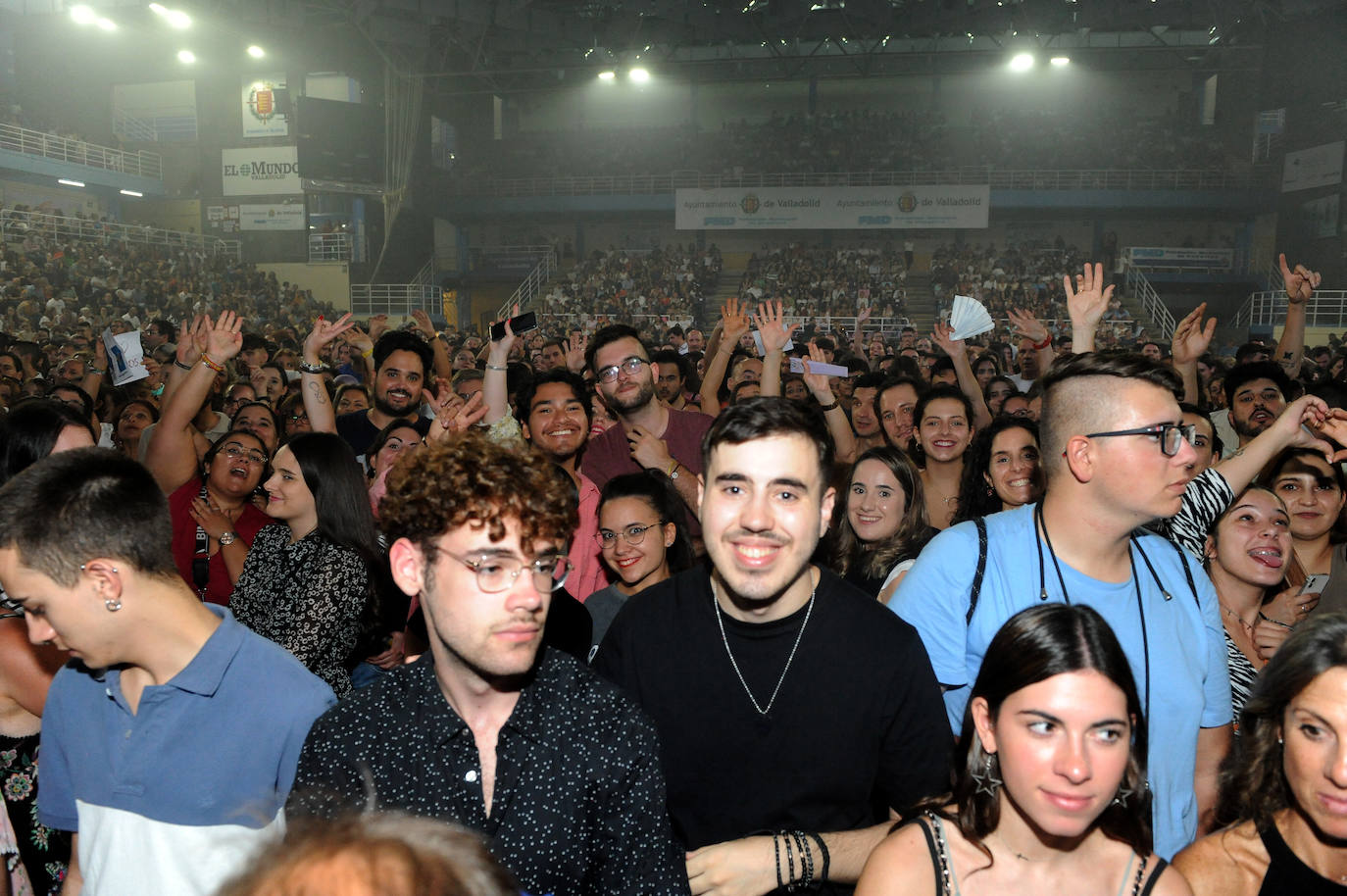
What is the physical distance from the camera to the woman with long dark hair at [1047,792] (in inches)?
68.2

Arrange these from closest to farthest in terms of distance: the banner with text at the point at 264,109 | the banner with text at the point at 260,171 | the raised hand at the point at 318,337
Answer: the raised hand at the point at 318,337 → the banner with text at the point at 264,109 → the banner with text at the point at 260,171

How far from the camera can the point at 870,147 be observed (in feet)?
90.7

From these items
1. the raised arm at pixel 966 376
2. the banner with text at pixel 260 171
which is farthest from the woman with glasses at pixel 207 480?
the banner with text at pixel 260 171

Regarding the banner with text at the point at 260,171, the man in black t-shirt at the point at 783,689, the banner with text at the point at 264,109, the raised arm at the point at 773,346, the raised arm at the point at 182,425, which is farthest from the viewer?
the banner with text at the point at 260,171

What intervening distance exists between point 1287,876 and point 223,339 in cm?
420

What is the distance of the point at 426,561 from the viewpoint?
1728 mm

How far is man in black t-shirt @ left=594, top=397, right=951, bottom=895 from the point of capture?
77.7 inches

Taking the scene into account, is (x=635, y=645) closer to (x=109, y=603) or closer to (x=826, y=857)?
(x=826, y=857)

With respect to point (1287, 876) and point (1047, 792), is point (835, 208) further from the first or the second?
point (1047, 792)

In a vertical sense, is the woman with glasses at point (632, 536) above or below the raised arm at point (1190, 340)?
below

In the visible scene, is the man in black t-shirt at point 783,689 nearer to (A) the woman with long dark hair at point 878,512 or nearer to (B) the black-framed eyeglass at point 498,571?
(B) the black-framed eyeglass at point 498,571

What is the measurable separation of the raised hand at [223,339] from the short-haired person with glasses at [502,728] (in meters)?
2.86

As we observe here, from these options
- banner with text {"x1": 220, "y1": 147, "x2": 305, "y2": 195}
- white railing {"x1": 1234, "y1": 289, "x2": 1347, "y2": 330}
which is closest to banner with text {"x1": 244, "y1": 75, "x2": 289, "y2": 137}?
banner with text {"x1": 220, "y1": 147, "x2": 305, "y2": 195}

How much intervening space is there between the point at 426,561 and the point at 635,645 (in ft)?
1.87
